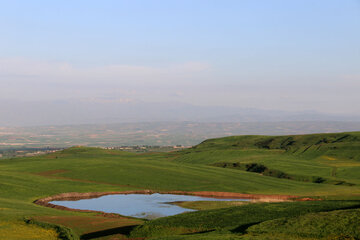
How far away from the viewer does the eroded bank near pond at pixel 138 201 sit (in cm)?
8325

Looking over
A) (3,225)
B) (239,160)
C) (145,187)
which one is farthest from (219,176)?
(3,225)

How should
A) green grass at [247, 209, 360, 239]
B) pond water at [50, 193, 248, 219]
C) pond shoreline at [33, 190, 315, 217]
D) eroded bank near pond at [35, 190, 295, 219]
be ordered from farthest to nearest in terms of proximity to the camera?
1. pond shoreline at [33, 190, 315, 217]
2. eroded bank near pond at [35, 190, 295, 219]
3. pond water at [50, 193, 248, 219]
4. green grass at [247, 209, 360, 239]

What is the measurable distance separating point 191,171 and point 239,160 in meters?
46.8

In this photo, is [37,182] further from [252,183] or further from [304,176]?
[304,176]

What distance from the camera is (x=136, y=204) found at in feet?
299

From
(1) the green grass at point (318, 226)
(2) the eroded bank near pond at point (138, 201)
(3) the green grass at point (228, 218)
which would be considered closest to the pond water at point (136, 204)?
(2) the eroded bank near pond at point (138, 201)

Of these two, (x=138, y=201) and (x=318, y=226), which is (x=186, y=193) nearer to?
(x=138, y=201)

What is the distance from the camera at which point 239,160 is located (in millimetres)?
177500

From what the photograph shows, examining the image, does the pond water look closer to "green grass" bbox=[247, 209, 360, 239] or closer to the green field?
the green field

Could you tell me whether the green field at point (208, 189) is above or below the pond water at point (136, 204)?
above

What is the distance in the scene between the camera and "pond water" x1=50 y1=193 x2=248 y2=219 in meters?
81.9

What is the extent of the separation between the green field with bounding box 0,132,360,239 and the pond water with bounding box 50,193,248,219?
644 cm

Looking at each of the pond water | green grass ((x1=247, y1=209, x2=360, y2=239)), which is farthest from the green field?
the pond water

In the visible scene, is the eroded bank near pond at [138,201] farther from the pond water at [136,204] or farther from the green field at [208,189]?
the green field at [208,189]
